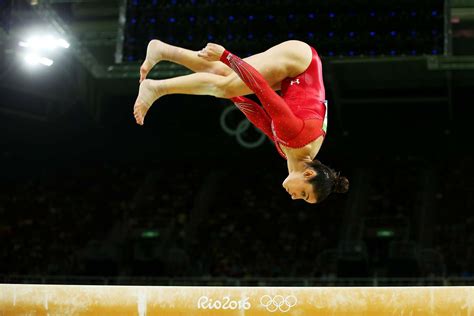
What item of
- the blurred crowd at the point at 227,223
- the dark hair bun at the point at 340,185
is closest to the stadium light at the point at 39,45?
the blurred crowd at the point at 227,223

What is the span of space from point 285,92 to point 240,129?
12.1 metres

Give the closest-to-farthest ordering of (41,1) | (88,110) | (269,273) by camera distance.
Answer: (41,1), (269,273), (88,110)

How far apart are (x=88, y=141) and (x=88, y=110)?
1.72 m

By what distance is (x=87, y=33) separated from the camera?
13.1m

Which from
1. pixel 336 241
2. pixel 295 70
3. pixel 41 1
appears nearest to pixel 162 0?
pixel 41 1

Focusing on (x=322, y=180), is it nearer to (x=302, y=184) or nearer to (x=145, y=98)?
(x=302, y=184)

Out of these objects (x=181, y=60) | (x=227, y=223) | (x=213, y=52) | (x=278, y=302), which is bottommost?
(x=278, y=302)

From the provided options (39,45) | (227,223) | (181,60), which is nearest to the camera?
(181,60)

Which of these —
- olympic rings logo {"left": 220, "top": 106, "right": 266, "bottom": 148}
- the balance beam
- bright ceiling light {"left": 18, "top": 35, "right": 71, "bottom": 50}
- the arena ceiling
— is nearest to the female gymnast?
the balance beam

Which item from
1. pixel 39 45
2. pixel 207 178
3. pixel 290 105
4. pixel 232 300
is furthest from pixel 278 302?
pixel 207 178

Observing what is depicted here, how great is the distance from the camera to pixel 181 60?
493 centimetres

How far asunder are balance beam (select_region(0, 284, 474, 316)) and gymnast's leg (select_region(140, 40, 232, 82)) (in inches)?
68.0

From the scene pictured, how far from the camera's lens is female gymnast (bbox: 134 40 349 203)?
14.3ft

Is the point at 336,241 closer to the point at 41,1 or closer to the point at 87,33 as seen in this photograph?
the point at 87,33
